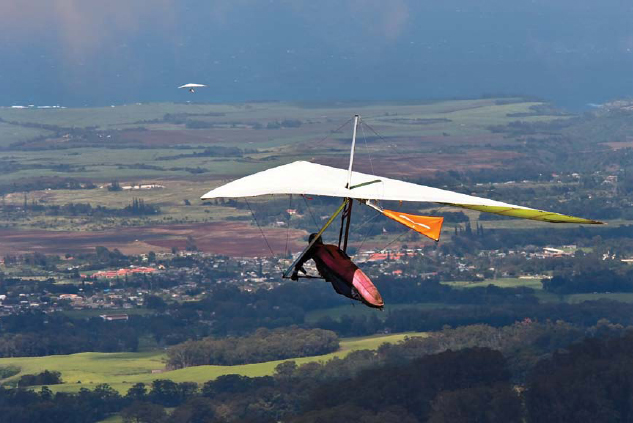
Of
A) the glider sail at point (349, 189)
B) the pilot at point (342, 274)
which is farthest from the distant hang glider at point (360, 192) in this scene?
the pilot at point (342, 274)

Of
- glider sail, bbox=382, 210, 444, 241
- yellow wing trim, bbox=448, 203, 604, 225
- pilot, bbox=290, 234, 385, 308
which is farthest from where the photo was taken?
glider sail, bbox=382, 210, 444, 241

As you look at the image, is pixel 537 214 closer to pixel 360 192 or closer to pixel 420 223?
pixel 420 223

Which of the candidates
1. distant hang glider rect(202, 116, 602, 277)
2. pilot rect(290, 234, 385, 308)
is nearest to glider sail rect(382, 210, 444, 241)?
distant hang glider rect(202, 116, 602, 277)

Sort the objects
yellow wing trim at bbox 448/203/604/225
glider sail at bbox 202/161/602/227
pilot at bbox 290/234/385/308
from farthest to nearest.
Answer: glider sail at bbox 202/161/602/227 < pilot at bbox 290/234/385/308 < yellow wing trim at bbox 448/203/604/225

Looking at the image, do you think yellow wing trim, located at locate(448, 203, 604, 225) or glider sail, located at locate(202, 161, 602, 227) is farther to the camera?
glider sail, located at locate(202, 161, 602, 227)

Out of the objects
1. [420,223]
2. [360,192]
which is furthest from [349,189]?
[420,223]

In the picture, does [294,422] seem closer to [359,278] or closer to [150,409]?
[150,409]

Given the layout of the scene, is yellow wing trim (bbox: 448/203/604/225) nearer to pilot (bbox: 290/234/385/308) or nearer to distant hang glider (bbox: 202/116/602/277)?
distant hang glider (bbox: 202/116/602/277)

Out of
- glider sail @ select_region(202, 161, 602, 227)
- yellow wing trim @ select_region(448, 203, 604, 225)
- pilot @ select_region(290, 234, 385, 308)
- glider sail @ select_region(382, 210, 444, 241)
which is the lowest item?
pilot @ select_region(290, 234, 385, 308)

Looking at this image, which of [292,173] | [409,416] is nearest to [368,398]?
[409,416]
